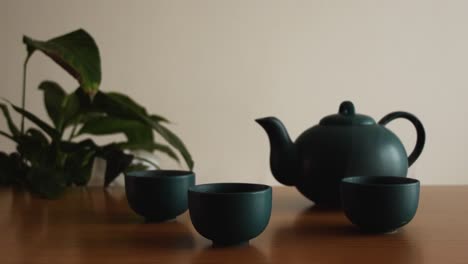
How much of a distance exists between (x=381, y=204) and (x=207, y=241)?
0.18 meters

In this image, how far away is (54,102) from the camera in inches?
46.2

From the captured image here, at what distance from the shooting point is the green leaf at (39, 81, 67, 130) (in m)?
1.13

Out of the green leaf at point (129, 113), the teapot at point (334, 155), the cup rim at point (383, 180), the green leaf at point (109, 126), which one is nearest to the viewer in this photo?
the cup rim at point (383, 180)

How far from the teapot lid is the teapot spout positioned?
0.06m

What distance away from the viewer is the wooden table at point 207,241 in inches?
18.4

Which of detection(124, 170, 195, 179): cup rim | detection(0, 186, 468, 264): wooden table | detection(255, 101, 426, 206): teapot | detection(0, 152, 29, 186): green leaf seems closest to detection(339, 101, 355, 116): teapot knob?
detection(255, 101, 426, 206): teapot

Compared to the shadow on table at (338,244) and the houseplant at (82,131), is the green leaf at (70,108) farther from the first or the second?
the shadow on table at (338,244)

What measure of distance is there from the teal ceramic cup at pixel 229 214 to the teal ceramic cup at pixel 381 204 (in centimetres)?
11

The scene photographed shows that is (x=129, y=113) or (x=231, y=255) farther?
(x=129, y=113)

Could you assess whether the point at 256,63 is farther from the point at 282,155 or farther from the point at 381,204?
the point at 381,204

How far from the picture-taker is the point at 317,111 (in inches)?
77.7

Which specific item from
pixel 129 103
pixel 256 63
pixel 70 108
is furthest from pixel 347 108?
pixel 256 63

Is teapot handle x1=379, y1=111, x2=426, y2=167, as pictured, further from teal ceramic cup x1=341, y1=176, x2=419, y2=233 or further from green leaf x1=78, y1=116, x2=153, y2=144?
green leaf x1=78, y1=116, x2=153, y2=144

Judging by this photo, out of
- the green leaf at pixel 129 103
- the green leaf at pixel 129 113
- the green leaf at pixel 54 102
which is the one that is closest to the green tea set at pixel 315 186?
the green leaf at pixel 129 113
